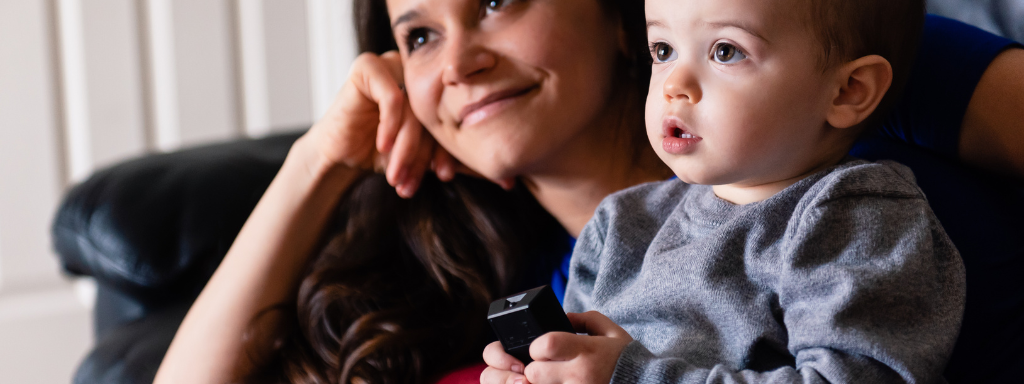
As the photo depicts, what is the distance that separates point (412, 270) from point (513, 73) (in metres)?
0.43

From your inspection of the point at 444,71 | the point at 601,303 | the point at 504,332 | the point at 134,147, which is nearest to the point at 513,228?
the point at 444,71

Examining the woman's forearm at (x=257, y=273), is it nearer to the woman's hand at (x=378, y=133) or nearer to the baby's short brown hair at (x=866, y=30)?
the woman's hand at (x=378, y=133)

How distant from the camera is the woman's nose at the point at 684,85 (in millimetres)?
654

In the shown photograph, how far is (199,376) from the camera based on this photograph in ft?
4.05

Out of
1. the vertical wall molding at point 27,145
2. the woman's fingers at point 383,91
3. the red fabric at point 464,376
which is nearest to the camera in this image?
the red fabric at point 464,376

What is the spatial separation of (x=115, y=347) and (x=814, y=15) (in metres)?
1.27

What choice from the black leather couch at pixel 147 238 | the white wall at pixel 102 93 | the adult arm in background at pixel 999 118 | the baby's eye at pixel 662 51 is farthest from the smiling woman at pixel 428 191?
the white wall at pixel 102 93

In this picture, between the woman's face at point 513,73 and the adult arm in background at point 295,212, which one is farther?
the adult arm in background at point 295,212

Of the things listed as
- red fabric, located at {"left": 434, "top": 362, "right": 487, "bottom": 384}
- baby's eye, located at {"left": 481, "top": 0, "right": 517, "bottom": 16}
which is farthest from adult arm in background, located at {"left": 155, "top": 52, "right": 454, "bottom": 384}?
red fabric, located at {"left": 434, "top": 362, "right": 487, "bottom": 384}

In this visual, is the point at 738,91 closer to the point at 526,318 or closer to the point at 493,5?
the point at 526,318

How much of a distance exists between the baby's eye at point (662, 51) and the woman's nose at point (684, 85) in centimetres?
5

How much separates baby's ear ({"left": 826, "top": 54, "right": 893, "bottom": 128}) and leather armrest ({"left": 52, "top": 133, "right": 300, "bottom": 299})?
3.82 feet

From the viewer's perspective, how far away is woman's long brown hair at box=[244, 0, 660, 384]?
114 cm

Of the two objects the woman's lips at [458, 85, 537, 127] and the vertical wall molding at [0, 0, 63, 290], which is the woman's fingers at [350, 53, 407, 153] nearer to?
the woman's lips at [458, 85, 537, 127]
